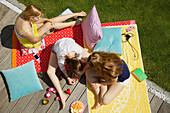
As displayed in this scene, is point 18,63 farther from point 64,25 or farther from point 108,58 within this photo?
point 108,58

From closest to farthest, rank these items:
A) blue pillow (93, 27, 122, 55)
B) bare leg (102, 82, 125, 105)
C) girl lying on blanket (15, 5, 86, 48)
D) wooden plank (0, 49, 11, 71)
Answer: girl lying on blanket (15, 5, 86, 48) → bare leg (102, 82, 125, 105) → blue pillow (93, 27, 122, 55) → wooden plank (0, 49, 11, 71)

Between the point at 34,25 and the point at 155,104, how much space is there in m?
3.44

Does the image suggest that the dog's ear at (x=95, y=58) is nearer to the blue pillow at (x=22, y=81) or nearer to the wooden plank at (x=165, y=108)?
the blue pillow at (x=22, y=81)

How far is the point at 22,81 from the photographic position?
304 centimetres

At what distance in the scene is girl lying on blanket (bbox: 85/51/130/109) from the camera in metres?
2.29

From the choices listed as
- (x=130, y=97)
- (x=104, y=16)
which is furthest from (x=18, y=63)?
(x=130, y=97)

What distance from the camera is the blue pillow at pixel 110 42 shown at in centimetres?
310

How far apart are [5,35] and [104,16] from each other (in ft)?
9.05

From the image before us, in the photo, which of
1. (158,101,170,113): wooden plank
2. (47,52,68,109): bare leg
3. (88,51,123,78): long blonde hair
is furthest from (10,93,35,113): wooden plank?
(158,101,170,113): wooden plank

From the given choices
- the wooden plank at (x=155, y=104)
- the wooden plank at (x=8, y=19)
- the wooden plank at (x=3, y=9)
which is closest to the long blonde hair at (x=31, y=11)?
the wooden plank at (x=8, y=19)

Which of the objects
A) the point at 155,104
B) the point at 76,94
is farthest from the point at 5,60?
the point at 155,104

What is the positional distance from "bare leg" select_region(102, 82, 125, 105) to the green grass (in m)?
1.16

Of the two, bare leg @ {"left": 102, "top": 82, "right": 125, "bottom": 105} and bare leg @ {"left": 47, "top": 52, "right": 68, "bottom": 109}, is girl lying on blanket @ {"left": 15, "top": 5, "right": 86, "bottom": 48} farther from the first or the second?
bare leg @ {"left": 102, "top": 82, "right": 125, "bottom": 105}

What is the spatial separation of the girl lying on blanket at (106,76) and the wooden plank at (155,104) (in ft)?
3.16
